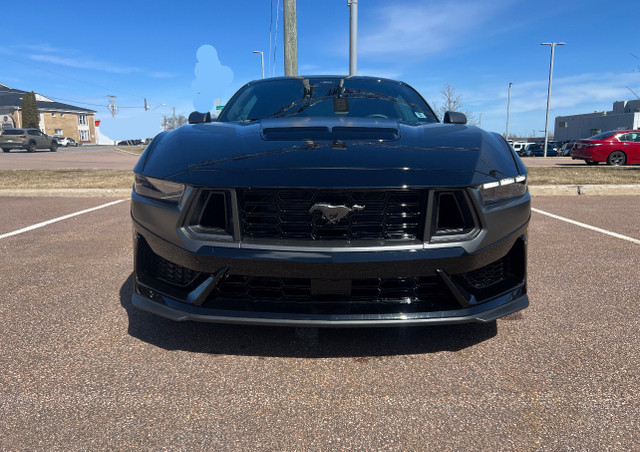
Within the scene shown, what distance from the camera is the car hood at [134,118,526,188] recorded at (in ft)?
6.68

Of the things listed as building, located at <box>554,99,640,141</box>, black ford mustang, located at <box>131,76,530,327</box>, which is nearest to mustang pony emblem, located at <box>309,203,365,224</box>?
black ford mustang, located at <box>131,76,530,327</box>

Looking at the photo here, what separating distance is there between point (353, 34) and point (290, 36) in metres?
1.39

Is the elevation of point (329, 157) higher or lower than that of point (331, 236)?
higher

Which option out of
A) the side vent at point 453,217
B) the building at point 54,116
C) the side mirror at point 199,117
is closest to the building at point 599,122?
the side mirror at point 199,117

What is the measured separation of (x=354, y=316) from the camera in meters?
2.03

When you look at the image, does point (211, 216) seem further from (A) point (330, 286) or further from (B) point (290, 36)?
(B) point (290, 36)

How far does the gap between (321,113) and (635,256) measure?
287cm

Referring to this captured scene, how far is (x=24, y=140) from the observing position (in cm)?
3412

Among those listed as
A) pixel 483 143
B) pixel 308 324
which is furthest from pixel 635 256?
pixel 308 324

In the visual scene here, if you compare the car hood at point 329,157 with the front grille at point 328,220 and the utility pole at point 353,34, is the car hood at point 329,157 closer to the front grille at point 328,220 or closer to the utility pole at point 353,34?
the front grille at point 328,220

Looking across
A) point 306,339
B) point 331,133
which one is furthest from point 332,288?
point 331,133

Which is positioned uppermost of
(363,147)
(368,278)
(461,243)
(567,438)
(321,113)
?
(321,113)

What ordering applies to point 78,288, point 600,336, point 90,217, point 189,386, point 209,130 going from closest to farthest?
point 189,386
point 600,336
point 209,130
point 78,288
point 90,217

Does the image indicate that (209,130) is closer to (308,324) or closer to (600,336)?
(308,324)
